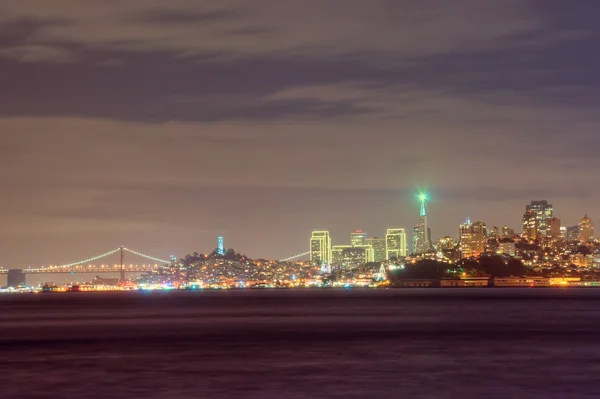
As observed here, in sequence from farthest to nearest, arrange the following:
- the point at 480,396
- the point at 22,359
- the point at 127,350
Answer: the point at 127,350 < the point at 22,359 < the point at 480,396

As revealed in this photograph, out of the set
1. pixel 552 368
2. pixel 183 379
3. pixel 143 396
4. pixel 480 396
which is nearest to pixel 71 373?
pixel 183 379

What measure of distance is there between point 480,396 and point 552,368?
12.5 metres

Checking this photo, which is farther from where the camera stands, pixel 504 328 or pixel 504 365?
pixel 504 328

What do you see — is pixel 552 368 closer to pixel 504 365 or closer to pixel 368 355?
pixel 504 365

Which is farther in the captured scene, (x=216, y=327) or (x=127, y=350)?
(x=216, y=327)

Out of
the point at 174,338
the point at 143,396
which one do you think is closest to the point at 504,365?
the point at 143,396

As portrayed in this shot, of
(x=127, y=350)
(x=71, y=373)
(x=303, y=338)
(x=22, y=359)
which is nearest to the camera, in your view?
(x=71, y=373)

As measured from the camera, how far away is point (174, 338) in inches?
2963

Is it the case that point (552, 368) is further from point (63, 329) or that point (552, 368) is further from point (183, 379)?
point (63, 329)

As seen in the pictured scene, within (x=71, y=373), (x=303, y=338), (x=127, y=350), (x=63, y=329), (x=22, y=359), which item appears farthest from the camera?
(x=63, y=329)

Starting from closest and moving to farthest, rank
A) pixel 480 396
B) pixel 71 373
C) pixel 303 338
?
pixel 480 396 < pixel 71 373 < pixel 303 338

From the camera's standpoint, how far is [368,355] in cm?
5691

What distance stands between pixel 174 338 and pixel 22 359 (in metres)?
20.3

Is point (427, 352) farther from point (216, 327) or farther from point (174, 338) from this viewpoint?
point (216, 327)
